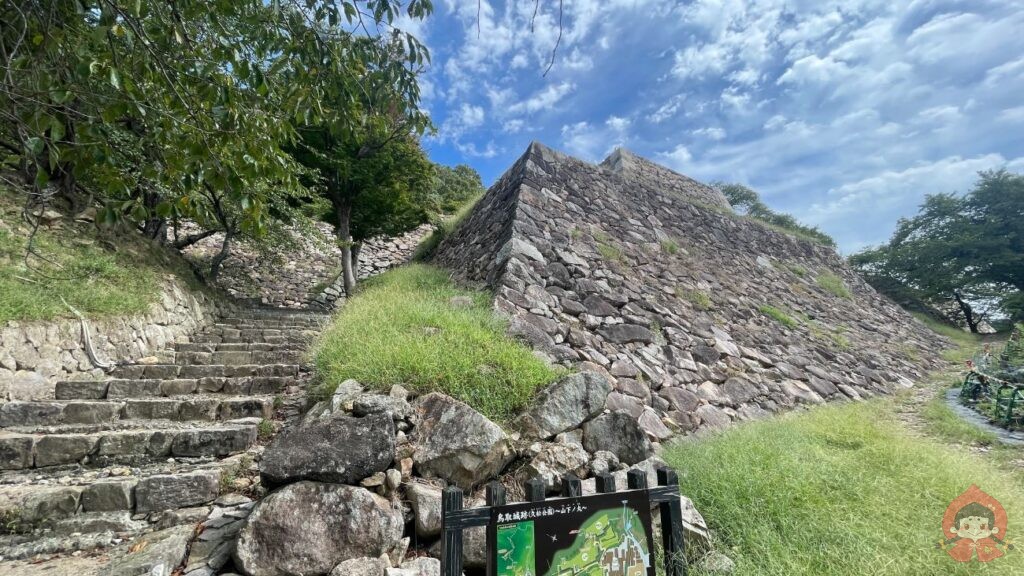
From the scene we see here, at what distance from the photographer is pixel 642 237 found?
24.7 ft

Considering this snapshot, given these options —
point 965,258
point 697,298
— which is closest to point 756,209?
point 965,258

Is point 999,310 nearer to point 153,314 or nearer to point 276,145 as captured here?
point 276,145

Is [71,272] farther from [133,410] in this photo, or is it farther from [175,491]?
[175,491]

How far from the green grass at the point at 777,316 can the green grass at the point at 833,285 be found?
12.1ft

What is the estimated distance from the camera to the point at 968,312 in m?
15.1

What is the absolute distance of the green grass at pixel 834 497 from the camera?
6.41 ft

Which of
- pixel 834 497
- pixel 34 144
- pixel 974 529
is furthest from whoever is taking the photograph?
pixel 834 497

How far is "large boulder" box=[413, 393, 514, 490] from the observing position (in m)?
2.51

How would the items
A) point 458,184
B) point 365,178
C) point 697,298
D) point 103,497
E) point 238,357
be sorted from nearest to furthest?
point 103,497 → point 238,357 → point 697,298 → point 365,178 → point 458,184

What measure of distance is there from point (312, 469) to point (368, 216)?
8130 millimetres

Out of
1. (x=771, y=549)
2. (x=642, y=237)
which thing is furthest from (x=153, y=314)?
(x=642, y=237)

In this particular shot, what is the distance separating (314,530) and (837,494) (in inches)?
121

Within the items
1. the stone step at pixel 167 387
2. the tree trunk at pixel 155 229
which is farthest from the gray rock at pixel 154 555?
the tree trunk at pixel 155 229

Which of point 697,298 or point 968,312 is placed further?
point 968,312
